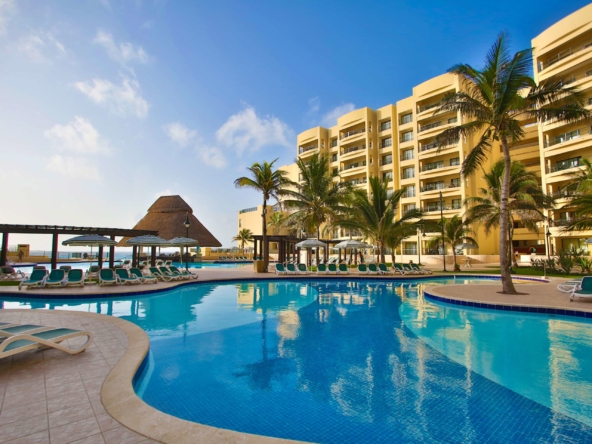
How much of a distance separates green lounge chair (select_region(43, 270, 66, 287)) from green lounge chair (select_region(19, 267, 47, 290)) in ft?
0.50

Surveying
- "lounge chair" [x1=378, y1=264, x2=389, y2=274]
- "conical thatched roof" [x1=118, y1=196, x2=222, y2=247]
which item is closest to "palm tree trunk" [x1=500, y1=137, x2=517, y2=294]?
"lounge chair" [x1=378, y1=264, x2=389, y2=274]

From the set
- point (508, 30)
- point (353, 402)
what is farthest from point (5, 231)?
point (508, 30)

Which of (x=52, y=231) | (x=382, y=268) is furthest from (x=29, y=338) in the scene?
(x=382, y=268)

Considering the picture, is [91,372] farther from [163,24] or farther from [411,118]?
[411,118]

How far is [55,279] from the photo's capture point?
41.4ft

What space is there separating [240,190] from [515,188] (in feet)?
59.8

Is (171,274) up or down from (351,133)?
down

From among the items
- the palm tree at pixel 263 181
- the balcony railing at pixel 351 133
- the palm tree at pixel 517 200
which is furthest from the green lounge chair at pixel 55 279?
the balcony railing at pixel 351 133

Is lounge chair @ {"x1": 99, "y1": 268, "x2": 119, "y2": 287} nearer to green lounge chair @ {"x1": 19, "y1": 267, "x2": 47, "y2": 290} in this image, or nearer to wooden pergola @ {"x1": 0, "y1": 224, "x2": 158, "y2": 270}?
green lounge chair @ {"x1": 19, "y1": 267, "x2": 47, "y2": 290}

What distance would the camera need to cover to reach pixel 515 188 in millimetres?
21359

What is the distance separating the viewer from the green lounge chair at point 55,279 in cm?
1242

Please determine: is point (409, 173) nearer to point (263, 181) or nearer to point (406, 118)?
point (406, 118)

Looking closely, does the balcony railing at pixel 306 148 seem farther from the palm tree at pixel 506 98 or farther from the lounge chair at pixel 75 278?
the lounge chair at pixel 75 278

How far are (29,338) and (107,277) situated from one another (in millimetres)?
10069
